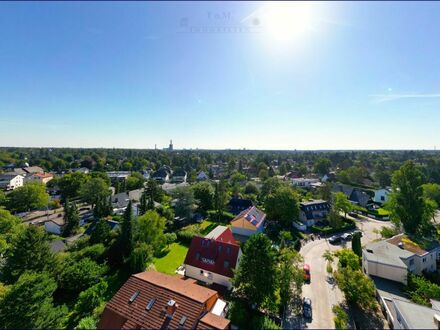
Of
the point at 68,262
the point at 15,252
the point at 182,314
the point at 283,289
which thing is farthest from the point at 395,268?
the point at 15,252

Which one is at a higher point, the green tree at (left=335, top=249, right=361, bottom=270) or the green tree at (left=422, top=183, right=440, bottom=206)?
the green tree at (left=422, top=183, right=440, bottom=206)

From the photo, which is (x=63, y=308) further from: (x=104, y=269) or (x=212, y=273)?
(x=212, y=273)

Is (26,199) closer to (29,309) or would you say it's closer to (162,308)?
(29,309)

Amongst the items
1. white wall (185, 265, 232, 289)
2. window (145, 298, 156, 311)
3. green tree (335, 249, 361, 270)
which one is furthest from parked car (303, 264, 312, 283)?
window (145, 298, 156, 311)

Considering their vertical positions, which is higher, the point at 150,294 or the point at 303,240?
the point at 150,294

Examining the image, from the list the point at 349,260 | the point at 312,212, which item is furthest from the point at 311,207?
the point at 349,260

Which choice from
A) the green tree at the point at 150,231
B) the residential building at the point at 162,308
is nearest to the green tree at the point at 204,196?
the green tree at the point at 150,231

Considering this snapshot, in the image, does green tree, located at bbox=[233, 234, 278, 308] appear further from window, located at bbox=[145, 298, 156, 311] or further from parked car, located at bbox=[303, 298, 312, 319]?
window, located at bbox=[145, 298, 156, 311]
